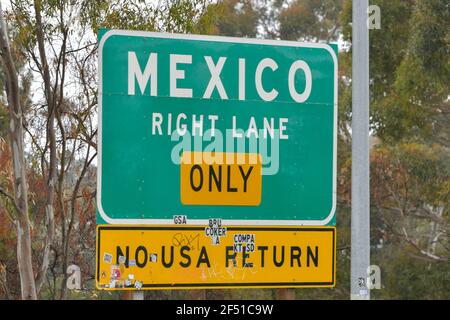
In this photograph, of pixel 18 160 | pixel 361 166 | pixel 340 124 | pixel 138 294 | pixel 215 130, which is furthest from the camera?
pixel 340 124

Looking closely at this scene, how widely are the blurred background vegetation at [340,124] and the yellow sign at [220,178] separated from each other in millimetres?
11077

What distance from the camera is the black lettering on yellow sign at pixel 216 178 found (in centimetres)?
676

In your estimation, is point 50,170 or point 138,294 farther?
point 50,170

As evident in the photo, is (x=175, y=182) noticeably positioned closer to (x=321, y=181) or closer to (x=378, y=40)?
(x=321, y=181)

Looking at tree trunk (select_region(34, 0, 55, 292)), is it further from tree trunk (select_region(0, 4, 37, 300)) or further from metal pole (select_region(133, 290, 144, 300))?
metal pole (select_region(133, 290, 144, 300))

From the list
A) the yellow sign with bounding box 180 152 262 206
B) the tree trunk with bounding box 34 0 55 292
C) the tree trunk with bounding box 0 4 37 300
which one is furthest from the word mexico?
the tree trunk with bounding box 34 0 55 292

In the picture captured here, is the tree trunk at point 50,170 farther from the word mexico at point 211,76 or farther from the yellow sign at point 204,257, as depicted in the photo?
the yellow sign at point 204,257

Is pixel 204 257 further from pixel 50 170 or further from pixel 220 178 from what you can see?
pixel 50 170

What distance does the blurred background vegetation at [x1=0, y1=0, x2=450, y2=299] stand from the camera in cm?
1812

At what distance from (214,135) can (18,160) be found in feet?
29.4

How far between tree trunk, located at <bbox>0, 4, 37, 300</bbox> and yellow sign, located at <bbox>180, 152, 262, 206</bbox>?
8409mm

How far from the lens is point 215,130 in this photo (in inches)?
267

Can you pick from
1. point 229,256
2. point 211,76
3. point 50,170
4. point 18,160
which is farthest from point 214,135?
point 50,170
